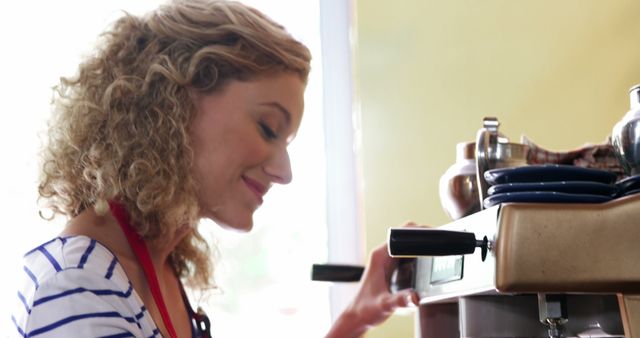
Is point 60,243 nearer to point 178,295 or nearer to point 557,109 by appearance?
point 178,295

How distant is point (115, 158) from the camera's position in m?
1.01

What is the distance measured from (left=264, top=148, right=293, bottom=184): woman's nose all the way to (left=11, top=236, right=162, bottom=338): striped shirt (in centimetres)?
24

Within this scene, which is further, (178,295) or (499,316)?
(178,295)

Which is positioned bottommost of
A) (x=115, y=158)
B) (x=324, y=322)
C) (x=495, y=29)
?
(x=324, y=322)

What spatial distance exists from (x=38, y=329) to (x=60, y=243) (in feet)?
0.35

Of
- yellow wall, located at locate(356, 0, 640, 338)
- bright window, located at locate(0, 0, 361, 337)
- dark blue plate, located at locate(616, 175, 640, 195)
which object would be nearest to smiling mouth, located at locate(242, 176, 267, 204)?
dark blue plate, located at locate(616, 175, 640, 195)

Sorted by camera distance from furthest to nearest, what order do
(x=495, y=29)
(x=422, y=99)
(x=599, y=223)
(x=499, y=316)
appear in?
(x=422, y=99) < (x=495, y=29) < (x=499, y=316) < (x=599, y=223)

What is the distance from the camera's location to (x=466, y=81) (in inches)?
67.0

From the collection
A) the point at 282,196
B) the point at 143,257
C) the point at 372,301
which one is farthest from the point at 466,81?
the point at 143,257

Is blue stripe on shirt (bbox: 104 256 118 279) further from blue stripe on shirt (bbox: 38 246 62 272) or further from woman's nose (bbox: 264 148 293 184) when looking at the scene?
woman's nose (bbox: 264 148 293 184)

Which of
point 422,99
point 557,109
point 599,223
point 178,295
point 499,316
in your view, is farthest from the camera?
point 422,99

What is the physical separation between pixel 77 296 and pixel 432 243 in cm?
39

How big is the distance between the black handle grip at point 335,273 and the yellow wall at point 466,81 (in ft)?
1.73

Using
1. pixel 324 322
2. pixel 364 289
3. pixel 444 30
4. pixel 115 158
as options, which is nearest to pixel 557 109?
pixel 444 30
